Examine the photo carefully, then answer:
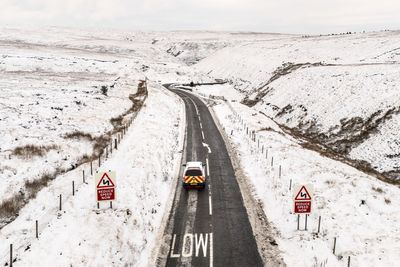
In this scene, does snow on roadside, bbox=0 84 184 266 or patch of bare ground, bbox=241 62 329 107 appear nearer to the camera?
snow on roadside, bbox=0 84 184 266

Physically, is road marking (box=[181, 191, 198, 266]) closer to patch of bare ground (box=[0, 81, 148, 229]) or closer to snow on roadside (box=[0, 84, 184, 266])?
snow on roadside (box=[0, 84, 184, 266])

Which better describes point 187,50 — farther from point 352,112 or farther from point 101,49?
point 352,112

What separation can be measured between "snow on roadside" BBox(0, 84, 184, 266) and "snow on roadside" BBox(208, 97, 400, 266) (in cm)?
636

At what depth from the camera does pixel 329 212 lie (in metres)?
19.4

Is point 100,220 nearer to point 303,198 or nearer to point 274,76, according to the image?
point 303,198

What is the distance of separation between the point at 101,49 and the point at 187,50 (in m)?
43.1

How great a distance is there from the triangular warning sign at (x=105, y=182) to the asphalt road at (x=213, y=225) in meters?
3.94

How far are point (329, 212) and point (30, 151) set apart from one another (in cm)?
1988

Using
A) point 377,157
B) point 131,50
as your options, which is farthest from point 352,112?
point 131,50

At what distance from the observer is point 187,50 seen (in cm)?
19200

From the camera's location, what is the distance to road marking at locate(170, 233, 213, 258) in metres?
16.9

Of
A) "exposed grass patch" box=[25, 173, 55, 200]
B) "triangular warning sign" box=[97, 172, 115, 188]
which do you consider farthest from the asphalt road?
"exposed grass patch" box=[25, 173, 55, 200]

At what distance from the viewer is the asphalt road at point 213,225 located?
16.6 m

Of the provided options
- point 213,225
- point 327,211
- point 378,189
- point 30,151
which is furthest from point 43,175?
point 378,189
